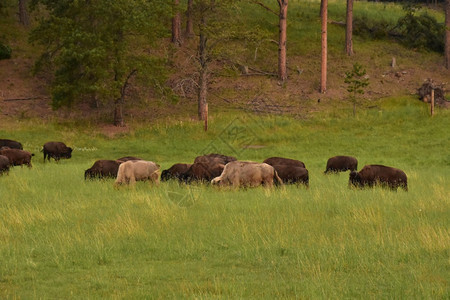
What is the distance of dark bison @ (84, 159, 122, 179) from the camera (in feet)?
75.0

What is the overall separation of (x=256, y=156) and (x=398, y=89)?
21295 millimetres

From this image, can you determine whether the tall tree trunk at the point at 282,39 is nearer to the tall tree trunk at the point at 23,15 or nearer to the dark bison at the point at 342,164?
the tall tree trunk at the point at 23,15

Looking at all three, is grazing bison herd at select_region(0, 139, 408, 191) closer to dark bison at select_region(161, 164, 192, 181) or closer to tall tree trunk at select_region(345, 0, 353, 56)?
dark bison at select_region(161, 164, 192, 181)

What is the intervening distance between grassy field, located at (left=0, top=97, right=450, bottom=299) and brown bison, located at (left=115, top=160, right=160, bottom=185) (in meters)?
0.38

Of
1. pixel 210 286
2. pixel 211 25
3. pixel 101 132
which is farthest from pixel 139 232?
pixel 211 25

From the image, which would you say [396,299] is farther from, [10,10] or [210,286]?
[10,10]

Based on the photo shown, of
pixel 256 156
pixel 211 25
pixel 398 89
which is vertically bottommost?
pixel 256 156

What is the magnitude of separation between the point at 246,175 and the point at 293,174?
2.01 m

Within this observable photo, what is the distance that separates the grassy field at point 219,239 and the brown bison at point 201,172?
68 cm

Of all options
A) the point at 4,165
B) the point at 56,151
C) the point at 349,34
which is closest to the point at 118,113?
the point at 56,151

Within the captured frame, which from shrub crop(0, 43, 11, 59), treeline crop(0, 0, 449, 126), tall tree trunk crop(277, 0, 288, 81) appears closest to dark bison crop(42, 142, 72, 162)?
treeline crop(0, 0, 449, 126)

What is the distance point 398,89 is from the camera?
50875 mm

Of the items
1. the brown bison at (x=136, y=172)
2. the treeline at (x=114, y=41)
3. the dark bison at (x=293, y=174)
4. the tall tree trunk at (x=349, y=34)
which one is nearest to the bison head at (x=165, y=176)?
the brown bison at (x=136, y=172)

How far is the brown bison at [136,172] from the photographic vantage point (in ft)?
68.4
